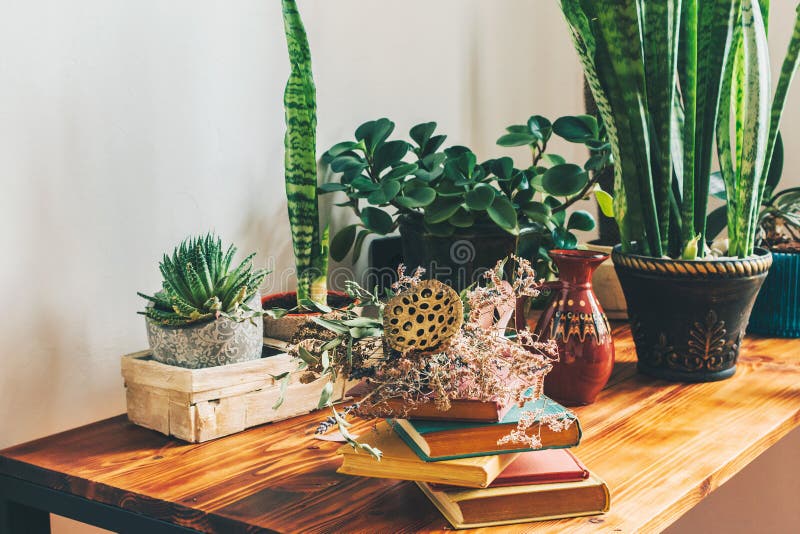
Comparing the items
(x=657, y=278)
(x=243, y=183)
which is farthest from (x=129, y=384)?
(x=657, y=278)

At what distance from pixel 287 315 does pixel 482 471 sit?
1.38 ft

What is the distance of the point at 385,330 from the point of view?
76 cm

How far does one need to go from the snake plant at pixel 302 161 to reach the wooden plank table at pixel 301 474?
0.19 meters

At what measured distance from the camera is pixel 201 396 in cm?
90

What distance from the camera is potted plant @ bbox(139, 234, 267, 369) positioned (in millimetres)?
904

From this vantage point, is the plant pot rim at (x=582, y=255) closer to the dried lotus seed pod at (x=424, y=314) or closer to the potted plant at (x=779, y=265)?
the dried lotus seed pod at (x=424, y=314)

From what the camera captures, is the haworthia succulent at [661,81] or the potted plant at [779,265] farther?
the potted plant at [779,265]

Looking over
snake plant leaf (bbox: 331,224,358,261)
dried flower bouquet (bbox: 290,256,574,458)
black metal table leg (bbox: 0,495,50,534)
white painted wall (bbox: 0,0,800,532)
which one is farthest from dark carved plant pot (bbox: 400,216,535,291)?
black metal table leg (bbox: 0,495,50,534)

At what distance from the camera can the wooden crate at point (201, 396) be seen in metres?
0.90

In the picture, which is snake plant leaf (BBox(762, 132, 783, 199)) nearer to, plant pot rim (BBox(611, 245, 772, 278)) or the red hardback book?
plant pot rim (BBox(611, 245, 772, 278))

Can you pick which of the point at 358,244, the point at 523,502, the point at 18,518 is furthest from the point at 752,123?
the point at 18,518

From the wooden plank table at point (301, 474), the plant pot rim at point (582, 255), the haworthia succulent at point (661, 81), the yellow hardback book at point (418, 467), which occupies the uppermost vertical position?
the haworthia succulent at point (661, 81)

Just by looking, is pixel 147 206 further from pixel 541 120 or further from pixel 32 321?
pixel 541 120

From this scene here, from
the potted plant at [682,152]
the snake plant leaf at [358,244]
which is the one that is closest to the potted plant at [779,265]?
the potted plant at [682,152]
